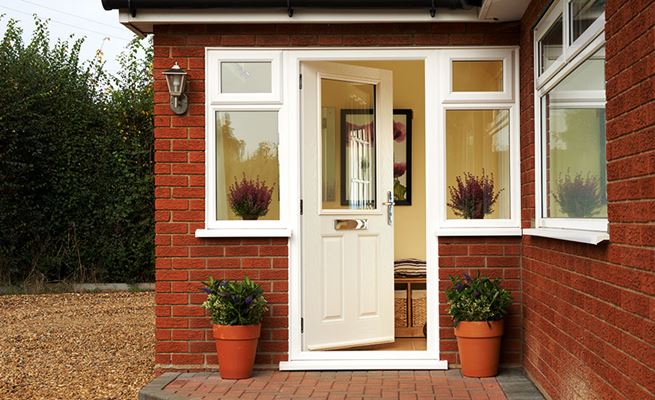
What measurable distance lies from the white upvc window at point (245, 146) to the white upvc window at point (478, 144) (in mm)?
1120

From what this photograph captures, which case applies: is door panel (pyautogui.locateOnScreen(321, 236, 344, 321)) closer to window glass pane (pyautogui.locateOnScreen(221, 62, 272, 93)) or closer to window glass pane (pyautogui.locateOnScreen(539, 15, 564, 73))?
window glass pane (pyautogui.locateOnScreen(221, 62, 272, 93))

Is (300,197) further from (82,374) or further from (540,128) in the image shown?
(82,374)

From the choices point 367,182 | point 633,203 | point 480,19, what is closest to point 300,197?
point 367,182

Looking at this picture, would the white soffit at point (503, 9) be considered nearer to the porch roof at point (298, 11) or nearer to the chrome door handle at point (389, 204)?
the porch roof at point (298, 11)

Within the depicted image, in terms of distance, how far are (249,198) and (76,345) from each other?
3055 mm

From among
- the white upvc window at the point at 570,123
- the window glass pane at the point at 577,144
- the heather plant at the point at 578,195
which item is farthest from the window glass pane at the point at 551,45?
the heather plant at the point at 578,195

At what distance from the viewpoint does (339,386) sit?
240 inches

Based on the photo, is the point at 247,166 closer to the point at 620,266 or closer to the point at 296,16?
the point at 296,16

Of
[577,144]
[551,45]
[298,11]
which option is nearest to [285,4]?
[298,11]

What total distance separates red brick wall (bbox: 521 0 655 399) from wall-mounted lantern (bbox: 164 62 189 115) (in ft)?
8.85

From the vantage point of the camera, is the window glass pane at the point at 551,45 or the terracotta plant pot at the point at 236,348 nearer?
the window glass pane at the point at 551,45

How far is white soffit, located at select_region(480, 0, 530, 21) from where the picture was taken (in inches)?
233

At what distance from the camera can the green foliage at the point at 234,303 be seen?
6.23 m

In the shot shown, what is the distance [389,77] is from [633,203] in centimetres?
373
